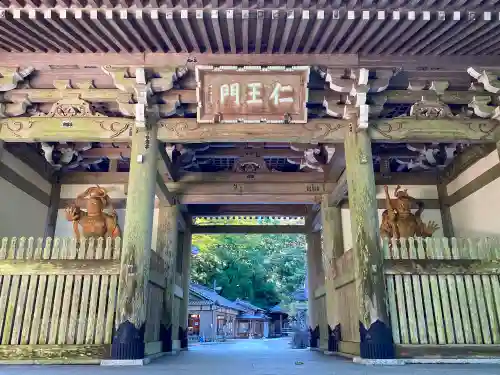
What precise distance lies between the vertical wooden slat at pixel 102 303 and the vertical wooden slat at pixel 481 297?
5484 millimetres

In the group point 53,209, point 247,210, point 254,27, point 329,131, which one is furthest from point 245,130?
point 53,209

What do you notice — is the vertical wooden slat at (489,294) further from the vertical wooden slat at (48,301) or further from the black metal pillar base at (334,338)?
the vertical wooden slat at (48,301)

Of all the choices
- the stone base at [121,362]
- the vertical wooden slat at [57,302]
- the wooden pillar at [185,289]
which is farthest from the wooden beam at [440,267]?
the wooden pillar at [185,289]

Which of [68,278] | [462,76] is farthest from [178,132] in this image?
[462,76]

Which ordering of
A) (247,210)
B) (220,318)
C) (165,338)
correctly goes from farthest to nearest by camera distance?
(220,318)
(247,210)
(165,338)

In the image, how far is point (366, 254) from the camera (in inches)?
232

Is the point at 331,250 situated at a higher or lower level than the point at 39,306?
higher

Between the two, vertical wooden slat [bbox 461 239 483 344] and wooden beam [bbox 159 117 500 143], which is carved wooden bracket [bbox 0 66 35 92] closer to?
wooden beam [bbox 159 117 500 143]

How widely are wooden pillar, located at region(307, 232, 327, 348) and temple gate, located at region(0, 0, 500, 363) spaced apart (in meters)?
3.03

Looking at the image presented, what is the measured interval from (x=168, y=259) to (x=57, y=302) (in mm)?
2925

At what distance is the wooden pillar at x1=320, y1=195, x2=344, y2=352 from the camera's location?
8.68m

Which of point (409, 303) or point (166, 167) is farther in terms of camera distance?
point (166, 167)

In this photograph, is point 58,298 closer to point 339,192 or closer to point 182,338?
point 182,338

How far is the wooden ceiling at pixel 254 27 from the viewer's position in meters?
5.47
